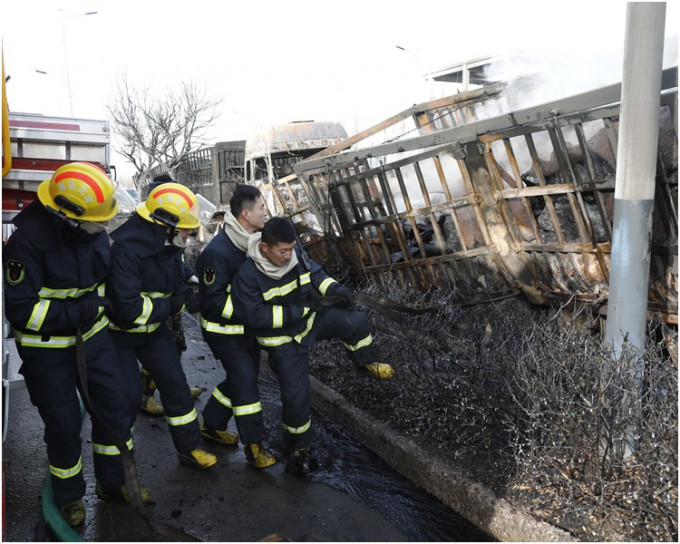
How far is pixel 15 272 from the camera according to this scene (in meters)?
2.94

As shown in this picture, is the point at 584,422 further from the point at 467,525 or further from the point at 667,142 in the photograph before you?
the point at 667,142

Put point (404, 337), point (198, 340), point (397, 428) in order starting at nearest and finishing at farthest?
point (397, 428), point (404, 337), point (198, 340)

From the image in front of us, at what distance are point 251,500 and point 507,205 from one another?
2.89m

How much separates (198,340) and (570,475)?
5.56m

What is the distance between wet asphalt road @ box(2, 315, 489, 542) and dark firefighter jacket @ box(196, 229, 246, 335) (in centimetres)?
92

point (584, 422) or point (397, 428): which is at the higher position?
→ point (584, 422)

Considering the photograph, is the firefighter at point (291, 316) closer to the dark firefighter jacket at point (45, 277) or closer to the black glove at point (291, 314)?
the black glove at point (291, 314)

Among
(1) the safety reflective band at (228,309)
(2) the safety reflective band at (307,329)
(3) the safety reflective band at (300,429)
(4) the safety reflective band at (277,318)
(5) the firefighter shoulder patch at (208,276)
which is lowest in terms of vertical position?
(3) the safety reflective band at (300,429)

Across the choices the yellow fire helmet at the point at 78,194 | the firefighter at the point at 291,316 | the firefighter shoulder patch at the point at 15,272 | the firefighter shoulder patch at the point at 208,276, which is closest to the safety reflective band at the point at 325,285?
the firefighter at the point at 291,316

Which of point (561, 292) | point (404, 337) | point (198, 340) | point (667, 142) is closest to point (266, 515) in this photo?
point (404, 337)

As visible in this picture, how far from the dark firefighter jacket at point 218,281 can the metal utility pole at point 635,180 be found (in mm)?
2196

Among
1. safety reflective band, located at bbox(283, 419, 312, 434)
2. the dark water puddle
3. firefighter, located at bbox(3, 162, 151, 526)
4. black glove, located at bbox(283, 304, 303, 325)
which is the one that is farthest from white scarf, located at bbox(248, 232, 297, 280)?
the dark water puddle

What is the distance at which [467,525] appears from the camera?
330 cm

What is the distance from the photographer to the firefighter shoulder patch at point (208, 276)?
12.9 feet
